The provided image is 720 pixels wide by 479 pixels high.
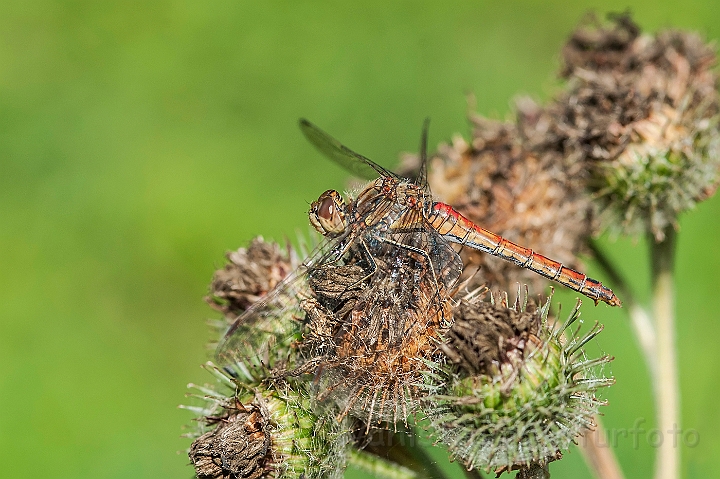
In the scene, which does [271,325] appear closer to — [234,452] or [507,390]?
[234,452]

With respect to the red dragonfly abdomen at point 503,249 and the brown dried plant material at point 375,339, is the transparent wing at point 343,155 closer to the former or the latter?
the red dragonfly abdomen at point 503,249

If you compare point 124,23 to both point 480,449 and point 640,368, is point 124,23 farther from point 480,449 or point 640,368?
point 480,449

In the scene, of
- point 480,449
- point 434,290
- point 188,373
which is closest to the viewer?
point 480,449

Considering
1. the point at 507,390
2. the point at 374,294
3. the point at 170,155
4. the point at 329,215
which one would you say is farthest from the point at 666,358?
the point at 170,155

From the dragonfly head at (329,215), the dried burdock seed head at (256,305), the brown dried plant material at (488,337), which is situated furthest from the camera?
the dragonfly head at (329,215)

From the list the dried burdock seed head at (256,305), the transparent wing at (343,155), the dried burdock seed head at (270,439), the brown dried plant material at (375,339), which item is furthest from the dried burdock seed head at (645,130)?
the dried burdock seed head at (270,439)

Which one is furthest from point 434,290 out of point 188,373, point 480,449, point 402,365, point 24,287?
point 24,287

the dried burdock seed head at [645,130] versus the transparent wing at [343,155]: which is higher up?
the dried burdock seed head at [645,130]
